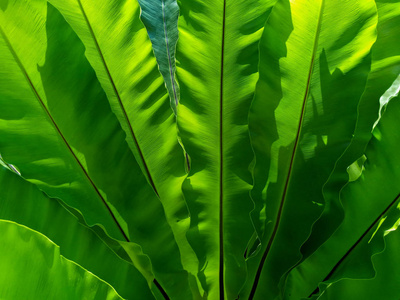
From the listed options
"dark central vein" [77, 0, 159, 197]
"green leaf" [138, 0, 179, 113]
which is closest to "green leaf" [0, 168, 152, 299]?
"dark central vein" [77, 0, 159, 197]

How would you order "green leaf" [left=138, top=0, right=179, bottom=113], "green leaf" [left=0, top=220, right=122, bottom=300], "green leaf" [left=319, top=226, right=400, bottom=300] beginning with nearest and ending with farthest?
"green leaf" [left=0, top=220, right=122, bottom=300], "green leaf" [left=319, top=226, right=400, bottom=300], "green leaf" [left=138, top=0, right=179, bottom=113]

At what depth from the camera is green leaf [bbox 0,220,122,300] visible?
43 centimetres

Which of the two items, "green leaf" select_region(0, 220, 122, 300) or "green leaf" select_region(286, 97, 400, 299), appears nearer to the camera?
"green leaf" select_region(0, 220, 122, 300)

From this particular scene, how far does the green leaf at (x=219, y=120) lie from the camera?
0.69 metres

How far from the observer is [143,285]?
67 centimetres

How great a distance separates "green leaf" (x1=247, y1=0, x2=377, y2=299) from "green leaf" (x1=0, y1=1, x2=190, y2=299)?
0.16 metres

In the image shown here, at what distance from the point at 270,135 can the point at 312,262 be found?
0.18 meters

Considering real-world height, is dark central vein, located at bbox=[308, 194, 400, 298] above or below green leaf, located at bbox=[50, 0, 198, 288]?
below

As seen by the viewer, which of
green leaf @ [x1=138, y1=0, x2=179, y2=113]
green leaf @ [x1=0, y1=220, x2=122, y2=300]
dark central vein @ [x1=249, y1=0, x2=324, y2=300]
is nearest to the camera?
green leaf @ [x1=0, y1=220, x2=122, y2=300]

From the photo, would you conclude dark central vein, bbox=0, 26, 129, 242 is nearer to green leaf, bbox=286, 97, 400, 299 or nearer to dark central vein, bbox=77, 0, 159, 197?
dark central vein, bbox=77, 0, 159, 197

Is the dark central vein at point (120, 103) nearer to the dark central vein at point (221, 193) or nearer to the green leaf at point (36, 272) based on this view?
the dark central vein at point (221, 193)

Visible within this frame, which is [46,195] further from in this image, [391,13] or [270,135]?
[391,13]

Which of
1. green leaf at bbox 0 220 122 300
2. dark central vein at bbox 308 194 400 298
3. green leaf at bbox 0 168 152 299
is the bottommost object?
dark central vein at bbox 308 194 400 298

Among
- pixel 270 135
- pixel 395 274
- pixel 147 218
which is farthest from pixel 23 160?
pixel 395 274
